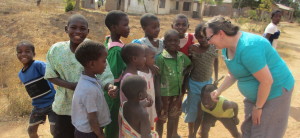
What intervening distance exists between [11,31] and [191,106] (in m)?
9.73

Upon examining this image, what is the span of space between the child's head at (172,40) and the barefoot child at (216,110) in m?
0.59

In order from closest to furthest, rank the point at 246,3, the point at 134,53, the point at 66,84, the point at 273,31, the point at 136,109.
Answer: the point at 136,109, the point at 66,84, the point at 134,53, the point at 273,31, the point at 246,3

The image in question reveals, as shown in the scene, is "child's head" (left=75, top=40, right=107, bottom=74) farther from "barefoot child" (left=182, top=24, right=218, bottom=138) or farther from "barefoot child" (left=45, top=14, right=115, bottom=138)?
"barefoot child" (left=182, top=24, right=218, bottom=138)

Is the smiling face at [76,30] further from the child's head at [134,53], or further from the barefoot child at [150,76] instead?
the barefoot child at [150,76]

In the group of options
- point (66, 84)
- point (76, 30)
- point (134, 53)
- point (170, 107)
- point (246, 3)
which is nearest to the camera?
point (66, 84)

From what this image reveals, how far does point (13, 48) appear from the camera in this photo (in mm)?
8242

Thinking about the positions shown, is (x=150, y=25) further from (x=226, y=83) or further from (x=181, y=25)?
(x=226, y=83)

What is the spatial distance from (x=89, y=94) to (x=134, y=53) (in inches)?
25.3

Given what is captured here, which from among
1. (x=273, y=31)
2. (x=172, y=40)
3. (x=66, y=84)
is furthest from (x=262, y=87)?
(x=273, y=31)

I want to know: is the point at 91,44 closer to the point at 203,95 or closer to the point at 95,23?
the point at 203,95

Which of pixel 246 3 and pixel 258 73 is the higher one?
pixel 246 3

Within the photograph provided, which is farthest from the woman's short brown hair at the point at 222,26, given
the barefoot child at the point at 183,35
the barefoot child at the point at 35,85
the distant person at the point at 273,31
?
the distant person at the point at 273,31

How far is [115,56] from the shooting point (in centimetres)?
229

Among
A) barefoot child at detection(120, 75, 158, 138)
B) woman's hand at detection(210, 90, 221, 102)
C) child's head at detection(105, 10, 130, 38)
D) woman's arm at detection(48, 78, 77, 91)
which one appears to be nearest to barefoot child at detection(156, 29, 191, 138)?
woman's hand at detection(210, 90, 221, 102)
